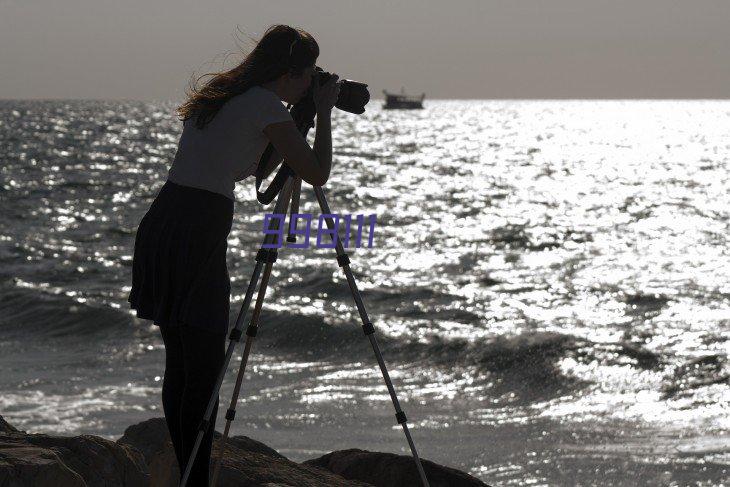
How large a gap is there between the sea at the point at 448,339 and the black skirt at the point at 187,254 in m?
4.32

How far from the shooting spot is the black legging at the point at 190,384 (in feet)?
11.2

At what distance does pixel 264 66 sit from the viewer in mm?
3406

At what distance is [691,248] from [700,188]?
19135 mm

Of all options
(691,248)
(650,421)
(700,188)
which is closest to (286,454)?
(650,421)

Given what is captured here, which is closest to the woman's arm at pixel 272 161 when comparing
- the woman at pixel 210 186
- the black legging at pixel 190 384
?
the woman at pixel 210 186

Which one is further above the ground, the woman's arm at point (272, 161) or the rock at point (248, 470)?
the woman's arm at point (272, 161)

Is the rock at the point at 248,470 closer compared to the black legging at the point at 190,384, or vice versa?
the black legging at the point at 190,384

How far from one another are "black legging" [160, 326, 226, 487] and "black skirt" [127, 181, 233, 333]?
0.06 m

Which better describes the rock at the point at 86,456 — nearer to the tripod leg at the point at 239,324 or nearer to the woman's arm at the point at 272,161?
the tripod leg at the point at 239,324

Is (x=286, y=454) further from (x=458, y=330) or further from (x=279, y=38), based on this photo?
(x=458, y=330)

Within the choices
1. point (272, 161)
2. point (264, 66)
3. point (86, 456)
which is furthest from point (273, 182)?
point (86, 456)

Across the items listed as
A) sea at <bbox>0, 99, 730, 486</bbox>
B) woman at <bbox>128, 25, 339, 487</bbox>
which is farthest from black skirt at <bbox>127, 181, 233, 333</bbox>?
sea at <bbox>0, 99, 730, 486</bbox>

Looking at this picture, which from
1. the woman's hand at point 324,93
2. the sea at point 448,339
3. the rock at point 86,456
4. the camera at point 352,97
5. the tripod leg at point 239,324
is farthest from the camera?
the sea at point 448,339

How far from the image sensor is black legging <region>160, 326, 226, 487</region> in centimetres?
341
